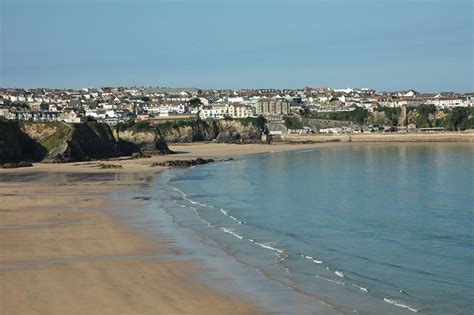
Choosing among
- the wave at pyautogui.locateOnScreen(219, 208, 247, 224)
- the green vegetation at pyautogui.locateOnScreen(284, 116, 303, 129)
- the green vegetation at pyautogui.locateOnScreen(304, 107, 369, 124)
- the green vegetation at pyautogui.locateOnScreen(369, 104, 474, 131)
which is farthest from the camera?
the green vegetation at pyautogui.locateOnScreen(304, 107, 369, 124)

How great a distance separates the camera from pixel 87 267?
1422 centimetres

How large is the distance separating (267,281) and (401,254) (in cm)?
420

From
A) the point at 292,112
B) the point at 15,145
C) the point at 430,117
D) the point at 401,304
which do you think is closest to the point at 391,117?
the point at 430,117

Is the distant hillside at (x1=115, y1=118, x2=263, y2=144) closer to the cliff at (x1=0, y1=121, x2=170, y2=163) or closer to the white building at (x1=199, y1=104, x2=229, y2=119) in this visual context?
the cliff at (x1=0, y1=121, x2=170, y2=163)

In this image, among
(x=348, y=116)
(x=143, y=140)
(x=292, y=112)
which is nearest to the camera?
(x=143, y=140)

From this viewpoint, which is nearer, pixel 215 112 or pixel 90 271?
pixel 90 271

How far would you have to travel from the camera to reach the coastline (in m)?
11.2

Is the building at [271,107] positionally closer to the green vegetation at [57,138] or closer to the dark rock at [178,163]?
the dark rock at [178,163]

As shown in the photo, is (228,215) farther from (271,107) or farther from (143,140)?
(271,107)

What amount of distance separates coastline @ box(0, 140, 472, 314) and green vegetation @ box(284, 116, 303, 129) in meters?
83.9

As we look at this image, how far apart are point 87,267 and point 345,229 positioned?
802 cm

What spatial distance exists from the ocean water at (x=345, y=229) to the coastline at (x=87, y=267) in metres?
1.53

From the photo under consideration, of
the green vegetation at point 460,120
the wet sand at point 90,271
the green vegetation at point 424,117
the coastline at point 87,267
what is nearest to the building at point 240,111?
the green vegetation at point 424,117

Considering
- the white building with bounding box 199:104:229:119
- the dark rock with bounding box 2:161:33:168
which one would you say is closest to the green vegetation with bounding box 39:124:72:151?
the dark rock with bounding box 2:161:33:168
